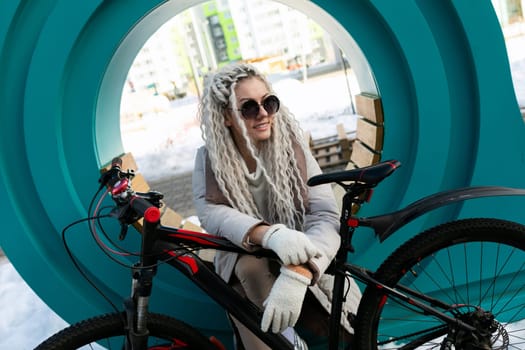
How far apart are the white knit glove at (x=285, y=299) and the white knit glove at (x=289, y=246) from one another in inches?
1.8

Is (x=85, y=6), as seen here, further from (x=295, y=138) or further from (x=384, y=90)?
(x=384, y=90)

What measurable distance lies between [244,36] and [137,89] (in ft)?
5.43

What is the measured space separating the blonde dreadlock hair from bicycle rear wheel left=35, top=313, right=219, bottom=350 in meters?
0.41

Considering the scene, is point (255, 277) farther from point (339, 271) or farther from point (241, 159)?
point (241, 159)

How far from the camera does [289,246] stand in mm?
1188

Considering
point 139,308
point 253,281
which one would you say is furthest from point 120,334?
point 253,281

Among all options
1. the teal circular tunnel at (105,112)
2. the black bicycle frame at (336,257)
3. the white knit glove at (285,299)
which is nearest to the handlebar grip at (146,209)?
the black bicycle frame at (336,257)

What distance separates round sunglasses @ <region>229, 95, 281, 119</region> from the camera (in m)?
1.39

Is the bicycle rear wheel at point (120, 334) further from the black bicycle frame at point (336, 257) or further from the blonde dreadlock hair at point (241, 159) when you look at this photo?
the blonde dreadlock hair at point (241, 159)

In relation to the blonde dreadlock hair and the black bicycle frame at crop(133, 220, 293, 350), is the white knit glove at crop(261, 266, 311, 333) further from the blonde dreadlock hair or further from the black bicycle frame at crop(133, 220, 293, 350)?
the blonde dreadlock hair

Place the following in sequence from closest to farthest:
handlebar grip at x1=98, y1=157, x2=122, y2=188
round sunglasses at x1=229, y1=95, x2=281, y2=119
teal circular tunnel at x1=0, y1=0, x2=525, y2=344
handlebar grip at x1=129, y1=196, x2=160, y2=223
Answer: handlebar grip at x1=129, y1=196, x2=160, y2=223
handlebar grip at x1=98, y1=157, x2=122, y2=188
round sunglasses at x1=229, y1=95, x2=281, y2=119
teal circular tunnel at x1=0, y1=0, x2=525, y2=344

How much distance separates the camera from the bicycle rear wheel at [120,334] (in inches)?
47.4

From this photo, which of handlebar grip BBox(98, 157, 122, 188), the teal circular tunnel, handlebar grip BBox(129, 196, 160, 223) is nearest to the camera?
handlebar grip BBox(129, 196, 160, 223)

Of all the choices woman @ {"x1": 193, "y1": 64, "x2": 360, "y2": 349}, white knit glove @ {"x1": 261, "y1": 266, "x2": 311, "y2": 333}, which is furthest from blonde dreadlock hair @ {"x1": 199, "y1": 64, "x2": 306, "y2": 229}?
white knit glove @ {"x1": 261, "y1": 266, "x2": 311, "y2": 333}
